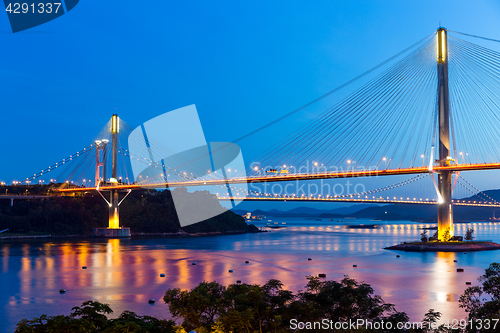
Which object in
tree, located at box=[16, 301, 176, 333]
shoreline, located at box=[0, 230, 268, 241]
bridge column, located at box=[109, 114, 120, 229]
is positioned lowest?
shoreline, located at box=[0, 230, 268, 241]

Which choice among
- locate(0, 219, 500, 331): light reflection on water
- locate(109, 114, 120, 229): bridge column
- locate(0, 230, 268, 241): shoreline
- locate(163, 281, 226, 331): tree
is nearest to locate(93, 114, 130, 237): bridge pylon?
locate(109, 114, 120, 229): bridge column

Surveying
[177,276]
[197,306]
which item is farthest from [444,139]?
[197,306]

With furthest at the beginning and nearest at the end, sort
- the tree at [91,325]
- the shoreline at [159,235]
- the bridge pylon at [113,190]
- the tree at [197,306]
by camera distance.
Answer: the bridge pylon at [113,190], the shoreline at [159,235], the tree at [197,306], the tree at [91,325]

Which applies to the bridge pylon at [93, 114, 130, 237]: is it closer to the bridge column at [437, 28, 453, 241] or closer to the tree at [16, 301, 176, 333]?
the bridge column at [437, 28, 453, 241]

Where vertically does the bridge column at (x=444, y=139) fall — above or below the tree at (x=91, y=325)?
above

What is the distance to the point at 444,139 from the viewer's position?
33.1 metres

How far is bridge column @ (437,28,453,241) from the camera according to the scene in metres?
33.1

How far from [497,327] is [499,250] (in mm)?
34995

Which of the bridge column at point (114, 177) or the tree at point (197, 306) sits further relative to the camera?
the bridge column at point (114, 177)

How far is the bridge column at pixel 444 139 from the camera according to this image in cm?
3309

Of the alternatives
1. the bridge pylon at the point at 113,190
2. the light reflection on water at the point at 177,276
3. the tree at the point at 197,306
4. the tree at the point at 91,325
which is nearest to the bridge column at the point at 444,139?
the light reflection on water at the point at 177,276

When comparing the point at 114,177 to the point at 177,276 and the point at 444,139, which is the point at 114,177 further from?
the point at 444,139

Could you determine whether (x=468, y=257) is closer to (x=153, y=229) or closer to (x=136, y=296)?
(x=136, y=296)

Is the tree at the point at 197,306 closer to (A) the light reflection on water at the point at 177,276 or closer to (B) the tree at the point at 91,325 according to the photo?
(B) the tree at the point at 91,325
